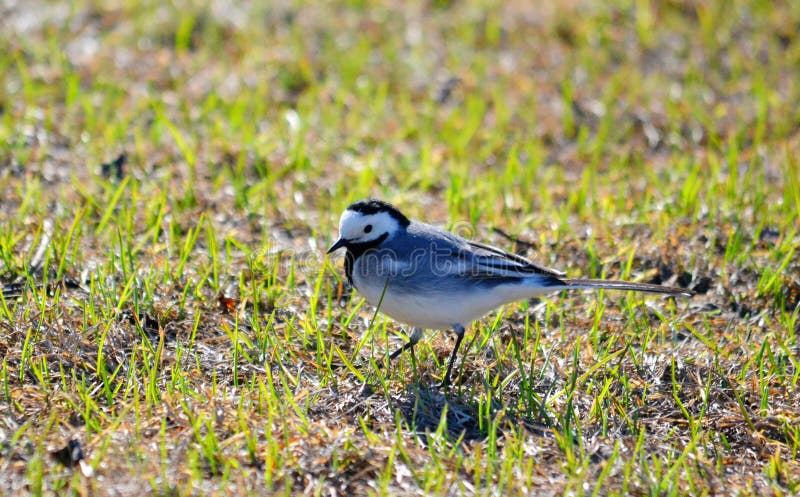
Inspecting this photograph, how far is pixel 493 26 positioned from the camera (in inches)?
351

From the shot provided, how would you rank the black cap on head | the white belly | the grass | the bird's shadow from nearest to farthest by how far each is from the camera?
1. the grass
2. the bird's shadow
3. the white belly
4. the black cap on head

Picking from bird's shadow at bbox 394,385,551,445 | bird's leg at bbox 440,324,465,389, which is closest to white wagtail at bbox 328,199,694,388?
bird's leg at bbox 440,324,465,389

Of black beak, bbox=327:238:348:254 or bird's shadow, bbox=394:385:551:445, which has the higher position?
black beak, bbox=327:238:348:254

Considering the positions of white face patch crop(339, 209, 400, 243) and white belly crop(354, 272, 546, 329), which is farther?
white face patch crop(339, 209, 400, 243)

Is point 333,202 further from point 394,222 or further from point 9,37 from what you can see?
point 9,37

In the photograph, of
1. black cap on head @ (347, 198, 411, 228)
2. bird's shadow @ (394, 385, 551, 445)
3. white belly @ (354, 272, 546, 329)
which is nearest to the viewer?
bird's shadow @ (394, 385, 551, 445)

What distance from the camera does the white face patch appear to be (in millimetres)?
4680

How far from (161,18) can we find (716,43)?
5.03 meters

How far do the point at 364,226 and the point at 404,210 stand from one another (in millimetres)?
1652

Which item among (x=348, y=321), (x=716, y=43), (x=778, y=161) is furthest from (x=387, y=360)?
(x=716, y=43)

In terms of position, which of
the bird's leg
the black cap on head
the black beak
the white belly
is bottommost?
the bird's leg

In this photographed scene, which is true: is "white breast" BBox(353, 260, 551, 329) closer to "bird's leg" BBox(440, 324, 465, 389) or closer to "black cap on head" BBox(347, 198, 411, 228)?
"bird's leg" BBox(440, 324, 465, 389)

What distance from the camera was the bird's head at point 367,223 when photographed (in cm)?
468

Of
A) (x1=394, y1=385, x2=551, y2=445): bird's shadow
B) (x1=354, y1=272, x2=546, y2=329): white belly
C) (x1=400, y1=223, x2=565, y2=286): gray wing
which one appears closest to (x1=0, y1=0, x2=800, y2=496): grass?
(x1=394, y1=385, x2=551, y2=445): bird's shadow
